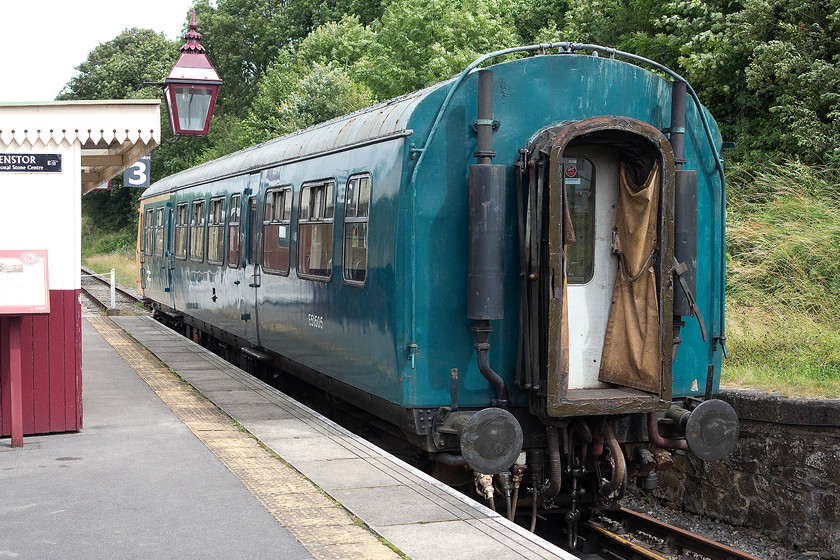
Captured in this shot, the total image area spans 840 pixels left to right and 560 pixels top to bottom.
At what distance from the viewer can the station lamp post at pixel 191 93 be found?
10172mm

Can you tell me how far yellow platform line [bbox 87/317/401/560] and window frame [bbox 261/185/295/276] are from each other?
162cm

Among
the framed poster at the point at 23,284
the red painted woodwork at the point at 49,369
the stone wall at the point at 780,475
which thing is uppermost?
the framed poster at the point at 23,284

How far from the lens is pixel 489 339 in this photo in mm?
6965

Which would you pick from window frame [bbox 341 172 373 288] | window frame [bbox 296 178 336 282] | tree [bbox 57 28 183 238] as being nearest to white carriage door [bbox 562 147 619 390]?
window frame [bbox 341 172 373 288]

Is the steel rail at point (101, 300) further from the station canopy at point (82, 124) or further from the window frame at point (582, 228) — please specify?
the window frame at point (582, 228)

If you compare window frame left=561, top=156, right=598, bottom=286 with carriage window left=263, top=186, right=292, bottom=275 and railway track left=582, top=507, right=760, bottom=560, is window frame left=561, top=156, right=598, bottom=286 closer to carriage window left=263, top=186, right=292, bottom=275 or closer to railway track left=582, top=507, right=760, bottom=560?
railway track left=582, top=507, right=760, bottom=560

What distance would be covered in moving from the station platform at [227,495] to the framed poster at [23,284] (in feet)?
3.77

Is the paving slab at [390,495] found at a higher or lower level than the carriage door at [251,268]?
lower

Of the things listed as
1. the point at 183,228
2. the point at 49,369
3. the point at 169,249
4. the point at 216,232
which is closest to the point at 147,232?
the point at 169,249

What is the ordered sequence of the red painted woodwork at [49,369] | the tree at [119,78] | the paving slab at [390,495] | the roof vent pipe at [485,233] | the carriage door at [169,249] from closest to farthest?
the paving slab at [390,495], the roof vent pipe at [485,233], the red painted woodwork at [49,369], the carriage door at [169,249], the tree at [119,78]

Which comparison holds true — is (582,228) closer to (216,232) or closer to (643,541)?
(643,541)

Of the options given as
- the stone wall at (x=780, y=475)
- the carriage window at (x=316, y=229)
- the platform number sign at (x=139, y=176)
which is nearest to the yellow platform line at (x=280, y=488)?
the carriage window at (x=316, y=229)

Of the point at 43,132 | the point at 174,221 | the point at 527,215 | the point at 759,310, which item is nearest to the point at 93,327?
the point at 174,221

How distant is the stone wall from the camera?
7742 mm
